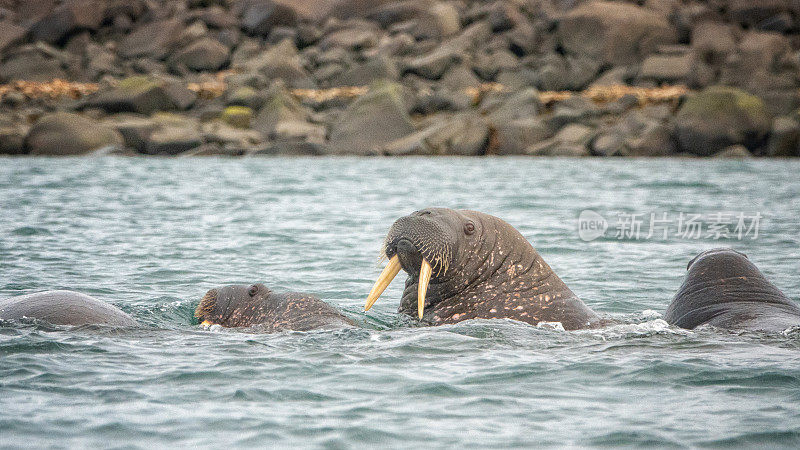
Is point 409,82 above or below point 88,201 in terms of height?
above

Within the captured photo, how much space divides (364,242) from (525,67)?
3660 cm

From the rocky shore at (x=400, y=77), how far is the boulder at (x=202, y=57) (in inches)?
3.2

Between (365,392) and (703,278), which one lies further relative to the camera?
(703,278)

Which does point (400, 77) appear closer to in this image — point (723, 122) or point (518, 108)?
point (518, 108)

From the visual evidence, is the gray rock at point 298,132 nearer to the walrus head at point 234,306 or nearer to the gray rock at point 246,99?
the gray rock at point 246,99

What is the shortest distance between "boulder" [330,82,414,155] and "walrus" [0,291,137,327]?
1241 inches

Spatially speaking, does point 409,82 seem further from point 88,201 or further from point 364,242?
point 364,242

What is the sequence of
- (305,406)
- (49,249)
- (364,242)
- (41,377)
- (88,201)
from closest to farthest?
(305,406) < (41,377) < (49,249) < (364,242) < (88,201)

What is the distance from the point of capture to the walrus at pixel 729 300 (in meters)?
7.20

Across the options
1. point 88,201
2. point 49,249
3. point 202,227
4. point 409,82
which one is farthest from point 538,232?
point 409,82

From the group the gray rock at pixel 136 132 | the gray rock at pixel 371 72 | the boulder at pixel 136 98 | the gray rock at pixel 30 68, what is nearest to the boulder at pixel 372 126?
the gray rock at pixel 136 132

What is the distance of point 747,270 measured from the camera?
7.82 meters

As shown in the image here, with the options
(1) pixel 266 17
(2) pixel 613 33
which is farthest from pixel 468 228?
(1) pixel 266 17

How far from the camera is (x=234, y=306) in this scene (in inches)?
297
